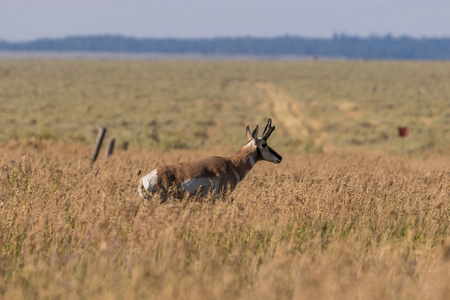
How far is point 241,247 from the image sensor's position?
5.35 meters

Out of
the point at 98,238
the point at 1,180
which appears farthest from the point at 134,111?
the point at 98,238

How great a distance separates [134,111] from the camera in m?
41.5

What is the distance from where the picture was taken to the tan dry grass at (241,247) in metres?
4.09

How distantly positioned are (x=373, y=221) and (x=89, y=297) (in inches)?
144

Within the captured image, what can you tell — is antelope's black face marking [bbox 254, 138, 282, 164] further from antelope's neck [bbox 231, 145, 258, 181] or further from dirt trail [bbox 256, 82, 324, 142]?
dirt trail [bbox 256, 82, 324, 142]

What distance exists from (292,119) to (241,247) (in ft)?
107

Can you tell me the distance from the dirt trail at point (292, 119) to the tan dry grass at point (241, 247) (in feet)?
71.3

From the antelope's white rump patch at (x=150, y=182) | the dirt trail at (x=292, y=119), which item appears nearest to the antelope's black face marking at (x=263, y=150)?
the antelope's white rump patch at (x=150, y=182)

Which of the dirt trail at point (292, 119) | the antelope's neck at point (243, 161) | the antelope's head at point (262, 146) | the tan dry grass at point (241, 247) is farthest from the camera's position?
the dirt trail at point (292, 119)

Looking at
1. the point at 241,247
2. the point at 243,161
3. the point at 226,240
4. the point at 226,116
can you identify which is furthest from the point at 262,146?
the point at 226,116

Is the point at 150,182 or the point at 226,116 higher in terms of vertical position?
the point at 150,182

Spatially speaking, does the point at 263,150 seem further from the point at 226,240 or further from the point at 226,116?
the point at 226,116

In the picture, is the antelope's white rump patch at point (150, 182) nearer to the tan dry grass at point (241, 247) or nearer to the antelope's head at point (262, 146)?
the tan dry grass at point (241, 247)

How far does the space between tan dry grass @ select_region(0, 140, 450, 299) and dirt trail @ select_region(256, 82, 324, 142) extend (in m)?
21.7
